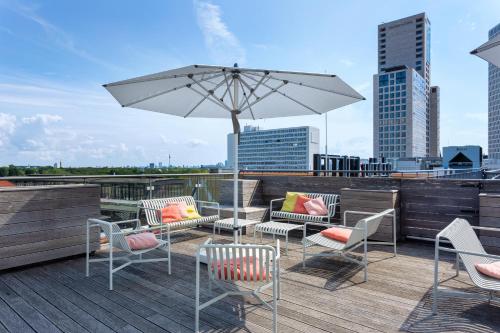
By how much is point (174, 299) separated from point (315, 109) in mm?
3173

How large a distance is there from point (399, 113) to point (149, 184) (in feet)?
324

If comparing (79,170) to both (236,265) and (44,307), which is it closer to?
(44,307)

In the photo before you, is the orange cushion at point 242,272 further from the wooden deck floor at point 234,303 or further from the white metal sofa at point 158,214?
the white metal sofa at point 158,214

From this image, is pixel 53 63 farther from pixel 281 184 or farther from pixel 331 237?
pixel 331 237

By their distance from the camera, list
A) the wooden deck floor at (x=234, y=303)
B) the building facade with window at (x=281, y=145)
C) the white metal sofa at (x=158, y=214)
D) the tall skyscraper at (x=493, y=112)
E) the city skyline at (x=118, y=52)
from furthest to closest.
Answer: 1. the tall skyscraper at (x=493, y=112)
2. the building facade with window at (x=281, y=145)
3. the city skyline at (x=118, y=52)
4. the white metal sofa at (x=158, y=214)
5. the wooden deck floor at (x=234, y=303)

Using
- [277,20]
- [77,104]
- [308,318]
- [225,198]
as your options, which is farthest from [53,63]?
[308,318]

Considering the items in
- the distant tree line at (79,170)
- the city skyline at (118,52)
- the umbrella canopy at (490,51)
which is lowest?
the distant tree line at (79,170)

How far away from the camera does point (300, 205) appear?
5672mm

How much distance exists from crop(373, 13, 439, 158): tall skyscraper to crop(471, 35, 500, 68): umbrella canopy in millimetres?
95394

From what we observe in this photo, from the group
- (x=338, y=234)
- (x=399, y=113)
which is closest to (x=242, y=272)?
(x=338, y=234)

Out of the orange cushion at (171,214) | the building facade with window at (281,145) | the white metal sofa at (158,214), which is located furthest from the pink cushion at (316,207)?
the building facade with window at (281,145)

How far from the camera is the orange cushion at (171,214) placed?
4957 mm

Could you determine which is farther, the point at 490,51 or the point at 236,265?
the point at 490,51

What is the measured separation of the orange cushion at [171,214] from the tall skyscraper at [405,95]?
9529cm
